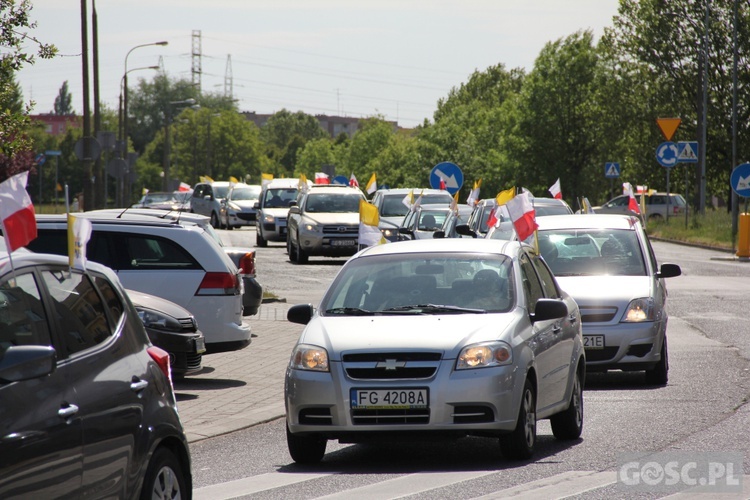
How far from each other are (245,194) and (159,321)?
149 feet

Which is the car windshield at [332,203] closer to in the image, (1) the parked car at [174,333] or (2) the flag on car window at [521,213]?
(2) the flag on car window at [521,213]

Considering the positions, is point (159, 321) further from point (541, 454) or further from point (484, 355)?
point (484, 355)

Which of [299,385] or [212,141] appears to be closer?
[299,385]

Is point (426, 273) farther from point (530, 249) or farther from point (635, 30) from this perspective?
point (635, 30)

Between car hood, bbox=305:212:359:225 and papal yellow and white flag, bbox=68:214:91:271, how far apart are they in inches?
1143

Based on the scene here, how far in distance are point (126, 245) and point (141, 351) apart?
7470 millimetres

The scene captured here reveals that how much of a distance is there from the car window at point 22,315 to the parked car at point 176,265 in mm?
8155

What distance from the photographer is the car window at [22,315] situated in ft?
17.7

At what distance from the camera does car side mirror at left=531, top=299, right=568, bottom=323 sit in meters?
9.40

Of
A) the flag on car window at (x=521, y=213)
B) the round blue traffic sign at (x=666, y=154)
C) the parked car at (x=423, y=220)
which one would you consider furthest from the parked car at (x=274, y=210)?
the flag on car window at (x=521, y=213)

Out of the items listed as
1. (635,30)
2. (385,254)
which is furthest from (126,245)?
(635,30)

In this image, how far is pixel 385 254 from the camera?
33.7ft

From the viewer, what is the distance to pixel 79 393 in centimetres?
554
